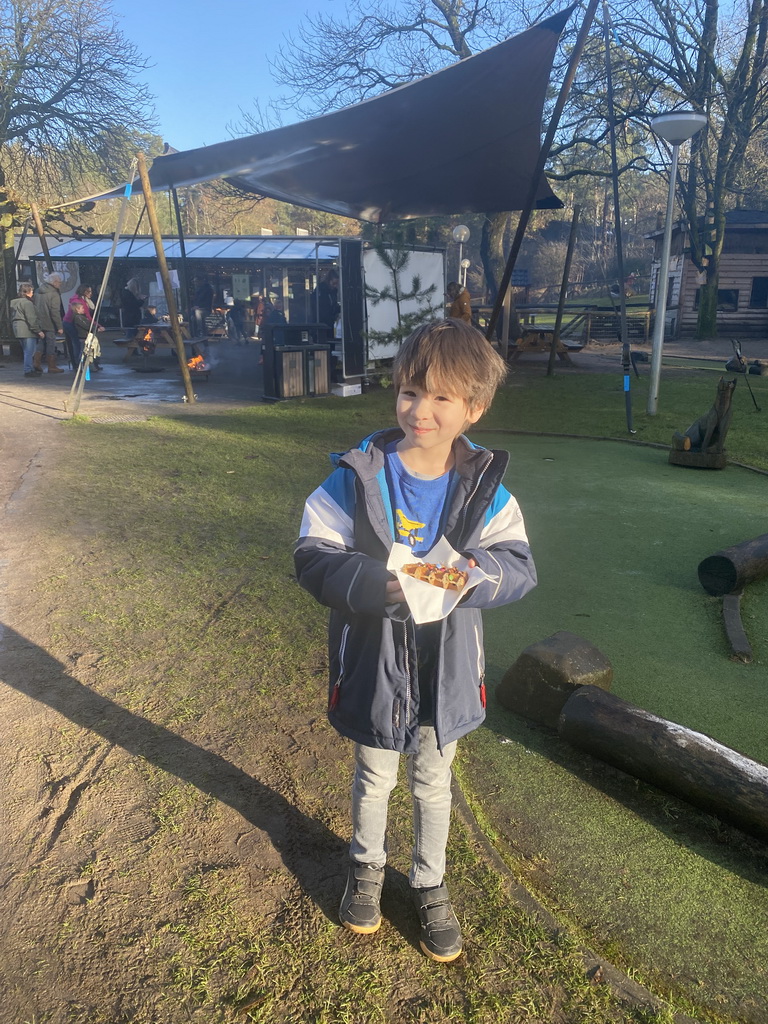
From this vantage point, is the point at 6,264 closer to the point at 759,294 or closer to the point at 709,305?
the point at 709,305

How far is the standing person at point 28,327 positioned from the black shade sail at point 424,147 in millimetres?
2596

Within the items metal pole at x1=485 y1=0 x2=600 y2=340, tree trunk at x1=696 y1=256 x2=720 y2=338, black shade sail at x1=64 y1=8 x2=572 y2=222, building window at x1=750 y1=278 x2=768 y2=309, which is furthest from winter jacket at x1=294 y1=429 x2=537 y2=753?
building window at x1=750 y1=278 x2=768 y2=309

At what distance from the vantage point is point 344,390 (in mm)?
12742

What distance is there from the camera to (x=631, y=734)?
2633 millimetres

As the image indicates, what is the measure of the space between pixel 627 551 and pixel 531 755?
275 centimetres

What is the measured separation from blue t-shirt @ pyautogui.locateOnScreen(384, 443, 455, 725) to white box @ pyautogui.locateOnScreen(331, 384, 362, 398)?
10.9 meters

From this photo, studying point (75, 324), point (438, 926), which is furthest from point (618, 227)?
point (75, 324)

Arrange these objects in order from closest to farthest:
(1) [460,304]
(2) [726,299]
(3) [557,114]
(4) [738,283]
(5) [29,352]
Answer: (3) [557,114] < (1) [460,304] < (5) [29,352] < (4) [738,283] < (2) [726,299]

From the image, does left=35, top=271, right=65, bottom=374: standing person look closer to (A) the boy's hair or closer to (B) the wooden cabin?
(A) the boy's hair

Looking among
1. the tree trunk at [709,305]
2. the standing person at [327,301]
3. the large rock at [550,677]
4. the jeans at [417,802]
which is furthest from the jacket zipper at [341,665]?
the tree trunk at [709,305]

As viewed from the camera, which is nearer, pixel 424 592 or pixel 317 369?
pixel 424 592

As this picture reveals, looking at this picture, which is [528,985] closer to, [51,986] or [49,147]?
[51,986]

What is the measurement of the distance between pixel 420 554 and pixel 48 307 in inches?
550

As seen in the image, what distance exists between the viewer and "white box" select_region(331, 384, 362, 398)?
41.8ft
